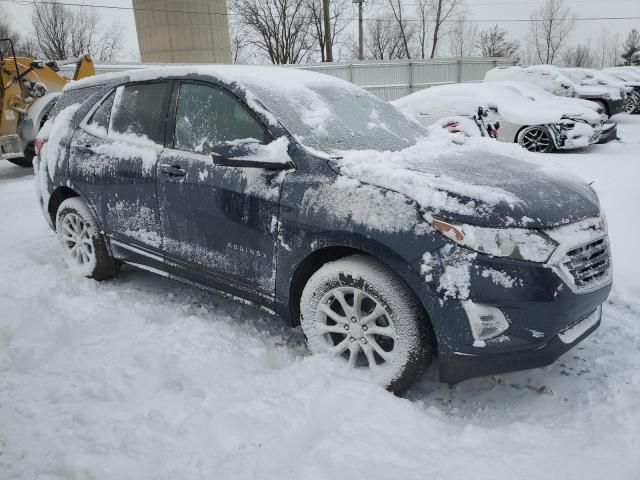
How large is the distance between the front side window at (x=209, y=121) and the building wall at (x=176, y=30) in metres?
31.0

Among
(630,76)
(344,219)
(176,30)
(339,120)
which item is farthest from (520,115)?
(176,30)

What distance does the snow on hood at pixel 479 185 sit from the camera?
2309mm

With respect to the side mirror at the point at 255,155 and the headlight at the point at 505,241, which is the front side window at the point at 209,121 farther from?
the headlight at the point at 505,241

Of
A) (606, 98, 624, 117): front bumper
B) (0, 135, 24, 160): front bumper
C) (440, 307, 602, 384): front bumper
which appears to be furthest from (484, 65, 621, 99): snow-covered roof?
(440, 307, 602, 384): front bumper

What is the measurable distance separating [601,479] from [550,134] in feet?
27.8

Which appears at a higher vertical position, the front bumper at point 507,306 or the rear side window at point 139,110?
the rear side window at point 139,110

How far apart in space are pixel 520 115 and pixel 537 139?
561mm

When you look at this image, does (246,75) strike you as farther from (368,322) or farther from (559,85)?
(559,85)

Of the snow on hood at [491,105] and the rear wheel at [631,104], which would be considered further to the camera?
the rear wheel at [631,104]

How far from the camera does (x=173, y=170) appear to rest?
324 centimetres

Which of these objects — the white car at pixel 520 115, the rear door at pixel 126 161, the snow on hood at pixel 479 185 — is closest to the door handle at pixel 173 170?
the rear door at pixel 126 161

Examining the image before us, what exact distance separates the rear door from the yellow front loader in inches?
252

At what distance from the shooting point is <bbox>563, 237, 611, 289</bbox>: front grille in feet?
7.65

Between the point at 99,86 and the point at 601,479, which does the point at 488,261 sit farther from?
the point at 99,86
